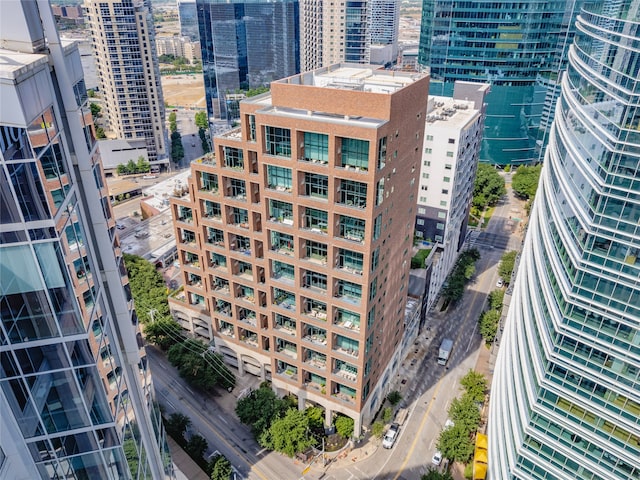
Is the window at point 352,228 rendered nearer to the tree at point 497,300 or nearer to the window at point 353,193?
the window at point 353,193

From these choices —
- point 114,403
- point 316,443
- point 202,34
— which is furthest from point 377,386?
point 202,34

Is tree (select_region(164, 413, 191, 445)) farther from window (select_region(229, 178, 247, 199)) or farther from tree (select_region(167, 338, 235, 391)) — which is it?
window (select_region(229, 178, 247, 199))

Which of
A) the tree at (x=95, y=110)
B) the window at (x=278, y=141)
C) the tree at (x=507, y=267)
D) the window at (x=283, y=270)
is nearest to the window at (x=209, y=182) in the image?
the window at (x=278, y=141)

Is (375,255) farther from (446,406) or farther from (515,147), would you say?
(515,147)

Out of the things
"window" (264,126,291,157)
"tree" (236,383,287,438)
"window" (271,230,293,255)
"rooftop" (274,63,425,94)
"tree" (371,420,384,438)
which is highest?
"rooftop" (274,63,425,94)

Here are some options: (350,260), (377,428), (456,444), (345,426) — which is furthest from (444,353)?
(350,260)

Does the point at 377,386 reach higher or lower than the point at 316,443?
higher

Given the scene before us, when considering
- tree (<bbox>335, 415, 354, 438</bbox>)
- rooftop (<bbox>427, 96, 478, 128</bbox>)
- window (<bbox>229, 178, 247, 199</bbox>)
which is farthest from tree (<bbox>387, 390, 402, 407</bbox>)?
rooftop (<bbox>427, 96, 478, 128</bbox>)
